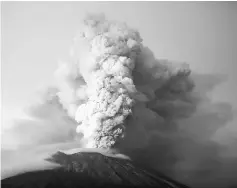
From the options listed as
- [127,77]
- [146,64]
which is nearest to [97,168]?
[127,77]

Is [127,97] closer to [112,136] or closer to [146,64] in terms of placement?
[112,136]

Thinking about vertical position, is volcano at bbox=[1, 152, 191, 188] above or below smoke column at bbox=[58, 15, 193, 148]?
below

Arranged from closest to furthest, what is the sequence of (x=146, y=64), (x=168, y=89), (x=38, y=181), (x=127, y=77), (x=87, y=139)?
(x=38, y=181) → (x=87, y=139) → (x=127, y=77) → (x=146, y=64) → (x=168, y=89)

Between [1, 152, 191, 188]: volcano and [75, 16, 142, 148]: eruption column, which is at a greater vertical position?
[75, 16, 142, 148]: eruption column

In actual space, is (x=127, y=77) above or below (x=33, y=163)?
above

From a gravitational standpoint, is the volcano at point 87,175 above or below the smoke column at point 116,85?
below

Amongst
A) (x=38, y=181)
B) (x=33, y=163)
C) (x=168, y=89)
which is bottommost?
(x=38, y=181)

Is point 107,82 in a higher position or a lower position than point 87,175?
higher

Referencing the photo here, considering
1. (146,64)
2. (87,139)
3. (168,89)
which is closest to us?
(87,139)
